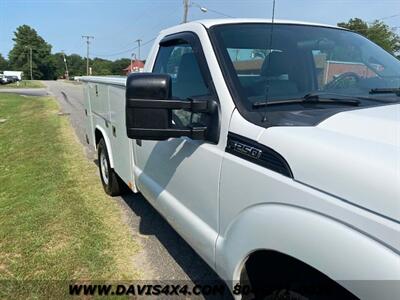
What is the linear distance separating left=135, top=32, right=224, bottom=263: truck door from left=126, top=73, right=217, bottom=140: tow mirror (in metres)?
0.34

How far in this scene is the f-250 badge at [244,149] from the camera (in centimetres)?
192

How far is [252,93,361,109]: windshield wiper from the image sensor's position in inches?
86.1

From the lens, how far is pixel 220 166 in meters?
2.20

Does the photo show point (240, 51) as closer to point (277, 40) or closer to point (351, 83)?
point (277, 40)

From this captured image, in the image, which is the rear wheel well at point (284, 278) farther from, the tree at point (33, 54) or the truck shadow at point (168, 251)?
the tree at point (33, 54)

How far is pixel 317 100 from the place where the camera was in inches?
88.0

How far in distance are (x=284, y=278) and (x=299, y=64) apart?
1.34 m

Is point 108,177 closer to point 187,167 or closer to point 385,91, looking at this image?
point 187,167

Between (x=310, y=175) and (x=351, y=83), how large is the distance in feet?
3.96

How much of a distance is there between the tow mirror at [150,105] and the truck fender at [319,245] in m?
0.62

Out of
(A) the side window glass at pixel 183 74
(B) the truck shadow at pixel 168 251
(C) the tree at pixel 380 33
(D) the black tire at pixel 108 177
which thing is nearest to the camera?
(A) the side window glass at pixel 183 74

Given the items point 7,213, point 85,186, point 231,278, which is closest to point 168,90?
point 231,278

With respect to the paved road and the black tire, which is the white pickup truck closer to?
the paved road

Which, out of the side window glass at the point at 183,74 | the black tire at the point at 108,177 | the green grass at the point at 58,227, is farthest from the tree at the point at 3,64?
the side window glass at the point at 183,74
